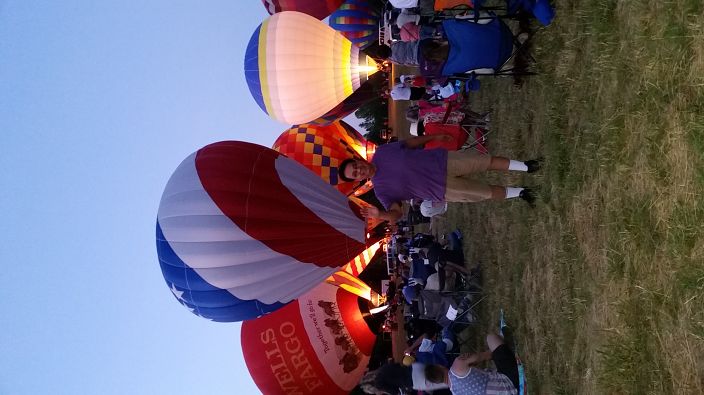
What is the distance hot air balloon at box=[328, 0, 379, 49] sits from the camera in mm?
12758

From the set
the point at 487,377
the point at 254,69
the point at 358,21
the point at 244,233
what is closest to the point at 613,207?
the point at 487,377

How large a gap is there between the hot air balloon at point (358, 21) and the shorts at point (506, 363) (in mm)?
10118

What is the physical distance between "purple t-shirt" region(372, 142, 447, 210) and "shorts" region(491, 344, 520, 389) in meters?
1.56

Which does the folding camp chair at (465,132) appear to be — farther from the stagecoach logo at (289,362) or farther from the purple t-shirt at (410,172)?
the stagecoach logo at (289,362)

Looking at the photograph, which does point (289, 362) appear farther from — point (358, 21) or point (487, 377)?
point (358, 21)

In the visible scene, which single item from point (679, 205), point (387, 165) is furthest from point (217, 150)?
point (679, 205)

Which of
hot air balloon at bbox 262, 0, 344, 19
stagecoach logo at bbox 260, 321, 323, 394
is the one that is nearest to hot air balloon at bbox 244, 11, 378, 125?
hot air balloon at bbox 262, 0, 344, 19

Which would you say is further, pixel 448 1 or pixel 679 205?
pixel 448 1

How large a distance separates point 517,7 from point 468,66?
2.67 feet

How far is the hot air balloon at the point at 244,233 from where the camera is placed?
4953 millimetres

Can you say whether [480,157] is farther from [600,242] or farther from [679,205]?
[679,205]

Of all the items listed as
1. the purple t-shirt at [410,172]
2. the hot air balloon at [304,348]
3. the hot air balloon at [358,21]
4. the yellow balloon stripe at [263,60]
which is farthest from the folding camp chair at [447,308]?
the hot air balloon at [358,21]

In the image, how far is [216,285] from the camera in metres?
5.07

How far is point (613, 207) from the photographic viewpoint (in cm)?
362
